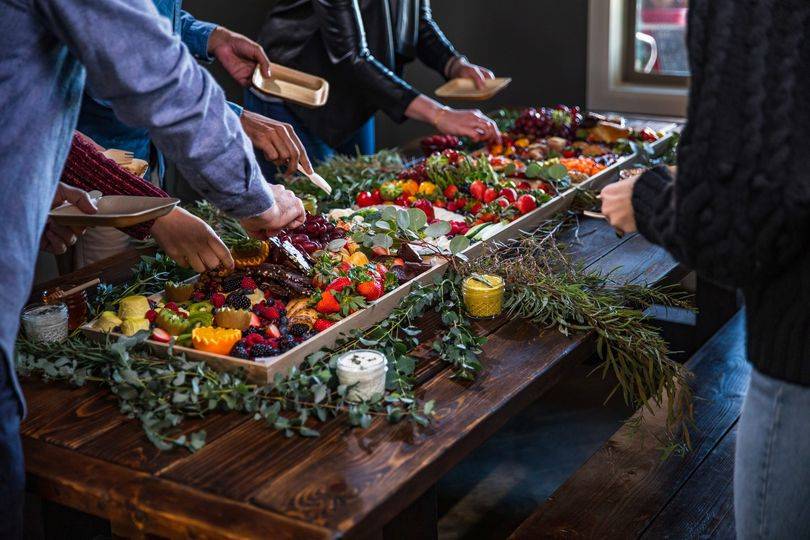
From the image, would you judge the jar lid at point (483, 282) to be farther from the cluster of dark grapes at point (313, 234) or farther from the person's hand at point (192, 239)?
the person's hand at point (192, 239)

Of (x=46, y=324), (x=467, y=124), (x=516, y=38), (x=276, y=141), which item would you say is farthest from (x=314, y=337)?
(x=516, y=38)

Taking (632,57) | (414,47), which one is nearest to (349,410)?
(414,47)

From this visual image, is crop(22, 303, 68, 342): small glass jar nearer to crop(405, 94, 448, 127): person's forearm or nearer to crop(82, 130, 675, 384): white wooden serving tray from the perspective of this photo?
crop(82, 130, 675, 384): white wooden serving tray

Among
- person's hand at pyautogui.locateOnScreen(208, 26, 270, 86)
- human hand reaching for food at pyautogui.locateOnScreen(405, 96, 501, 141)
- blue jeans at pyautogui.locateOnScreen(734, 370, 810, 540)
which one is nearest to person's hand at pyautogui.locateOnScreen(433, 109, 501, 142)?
human hand reaching for food at pyautogui.locateOnScreen(405, 96, 501, 141)

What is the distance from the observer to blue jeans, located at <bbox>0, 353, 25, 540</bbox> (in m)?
1.50

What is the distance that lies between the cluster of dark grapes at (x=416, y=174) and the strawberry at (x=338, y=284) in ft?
3.71

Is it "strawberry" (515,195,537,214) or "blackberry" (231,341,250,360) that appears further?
"strawberry" (515,195,537,214)

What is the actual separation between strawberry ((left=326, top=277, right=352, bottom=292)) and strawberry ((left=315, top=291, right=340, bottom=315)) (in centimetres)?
3

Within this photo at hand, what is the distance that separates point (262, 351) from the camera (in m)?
1.92

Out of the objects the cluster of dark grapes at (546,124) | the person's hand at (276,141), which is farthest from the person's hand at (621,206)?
the cluster of dark grapes at (546,124)

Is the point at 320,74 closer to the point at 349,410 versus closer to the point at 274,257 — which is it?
the point at 274,257

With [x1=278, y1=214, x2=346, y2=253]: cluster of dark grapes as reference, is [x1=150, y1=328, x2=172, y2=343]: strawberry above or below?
above

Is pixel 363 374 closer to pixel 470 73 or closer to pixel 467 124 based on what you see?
pixel 467 124

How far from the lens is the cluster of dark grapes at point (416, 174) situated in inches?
129
